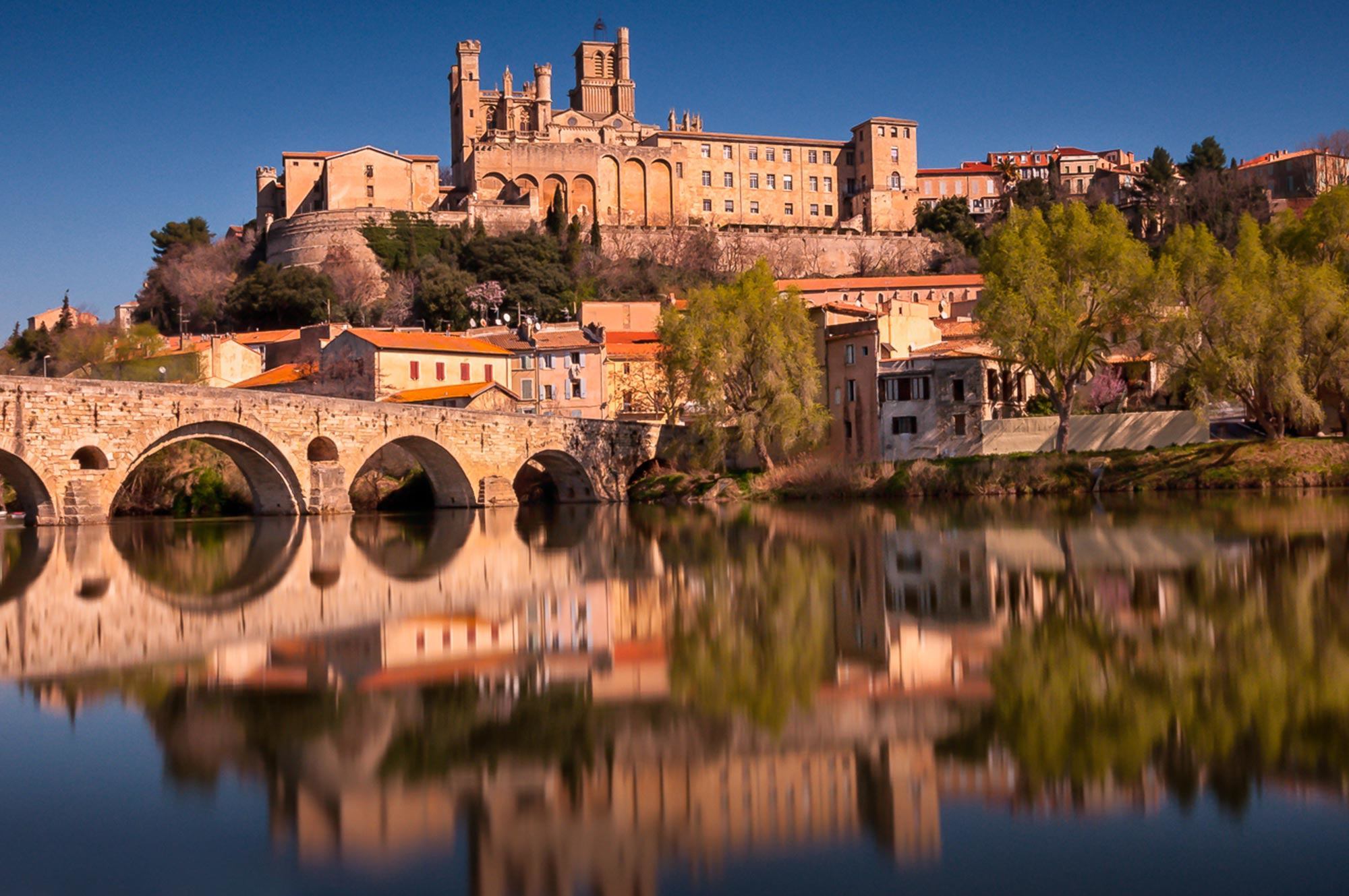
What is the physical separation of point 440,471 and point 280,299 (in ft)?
117

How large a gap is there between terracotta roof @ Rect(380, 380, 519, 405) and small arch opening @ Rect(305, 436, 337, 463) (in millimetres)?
11722

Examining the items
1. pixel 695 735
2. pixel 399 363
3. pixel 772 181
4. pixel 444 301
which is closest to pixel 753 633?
pixel 695 735

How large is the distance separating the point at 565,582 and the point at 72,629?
688 cm

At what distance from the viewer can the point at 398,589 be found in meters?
18.7

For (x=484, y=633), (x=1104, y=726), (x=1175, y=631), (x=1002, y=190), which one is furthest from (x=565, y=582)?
(x=1002, y=190)

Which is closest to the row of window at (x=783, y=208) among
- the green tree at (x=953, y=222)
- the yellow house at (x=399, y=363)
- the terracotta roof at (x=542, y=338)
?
the green tree at (x=953, y=222)

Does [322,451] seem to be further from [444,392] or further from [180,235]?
[180,235]

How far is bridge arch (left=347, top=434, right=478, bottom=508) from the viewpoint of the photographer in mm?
43156

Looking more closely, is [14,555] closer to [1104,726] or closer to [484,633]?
[484,633]

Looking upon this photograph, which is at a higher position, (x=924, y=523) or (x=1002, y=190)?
(x=1002, y=190)

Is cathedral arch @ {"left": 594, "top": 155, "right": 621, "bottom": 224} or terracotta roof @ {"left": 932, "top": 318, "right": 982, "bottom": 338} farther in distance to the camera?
cathedral arch @ {"left": 594, "top": 155, "right": 621, "bottom": 224}

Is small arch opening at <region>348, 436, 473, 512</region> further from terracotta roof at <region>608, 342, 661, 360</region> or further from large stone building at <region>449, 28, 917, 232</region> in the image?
large stone building at <region>449, 28, 917, 232</region>

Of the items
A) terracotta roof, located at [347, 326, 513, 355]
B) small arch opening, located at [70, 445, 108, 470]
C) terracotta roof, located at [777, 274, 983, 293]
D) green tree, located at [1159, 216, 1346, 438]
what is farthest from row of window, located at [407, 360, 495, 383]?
green tree, located at [1159, 216, 1346, 438]

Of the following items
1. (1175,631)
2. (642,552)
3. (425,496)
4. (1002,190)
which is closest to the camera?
(1175,631)
